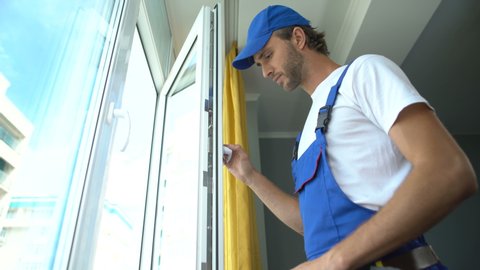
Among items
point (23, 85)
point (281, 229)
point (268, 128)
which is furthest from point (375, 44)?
point (23, 85)

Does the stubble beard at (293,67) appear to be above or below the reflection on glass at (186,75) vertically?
below

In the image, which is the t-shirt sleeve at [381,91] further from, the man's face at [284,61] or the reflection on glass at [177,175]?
the reflection on glass at [177,175]

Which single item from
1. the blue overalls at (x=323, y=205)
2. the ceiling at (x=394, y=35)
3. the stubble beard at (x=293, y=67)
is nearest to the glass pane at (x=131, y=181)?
the ceiling at (x=394, y=35)

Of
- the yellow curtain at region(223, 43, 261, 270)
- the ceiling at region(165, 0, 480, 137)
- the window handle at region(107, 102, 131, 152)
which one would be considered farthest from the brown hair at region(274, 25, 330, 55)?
the ceiling at region(165, 0, 480, 137)

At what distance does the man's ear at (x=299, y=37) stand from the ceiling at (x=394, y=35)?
886 millimetres

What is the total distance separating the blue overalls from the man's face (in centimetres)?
24

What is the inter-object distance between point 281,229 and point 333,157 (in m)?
2.21

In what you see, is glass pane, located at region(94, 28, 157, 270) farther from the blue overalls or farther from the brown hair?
the blue overalls

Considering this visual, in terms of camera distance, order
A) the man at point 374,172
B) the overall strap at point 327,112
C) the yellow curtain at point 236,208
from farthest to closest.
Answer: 1. the yellow curtain at point 236,208
2. the overall strap at point 327,112
3. the man at point 374,172

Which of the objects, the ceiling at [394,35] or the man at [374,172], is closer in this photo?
the man at [374,172]

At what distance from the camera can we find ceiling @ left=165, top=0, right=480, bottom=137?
Result: 5.95 feet

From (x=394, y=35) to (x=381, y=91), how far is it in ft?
4.94

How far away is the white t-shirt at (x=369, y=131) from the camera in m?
0.63

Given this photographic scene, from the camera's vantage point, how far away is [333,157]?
729 mm
